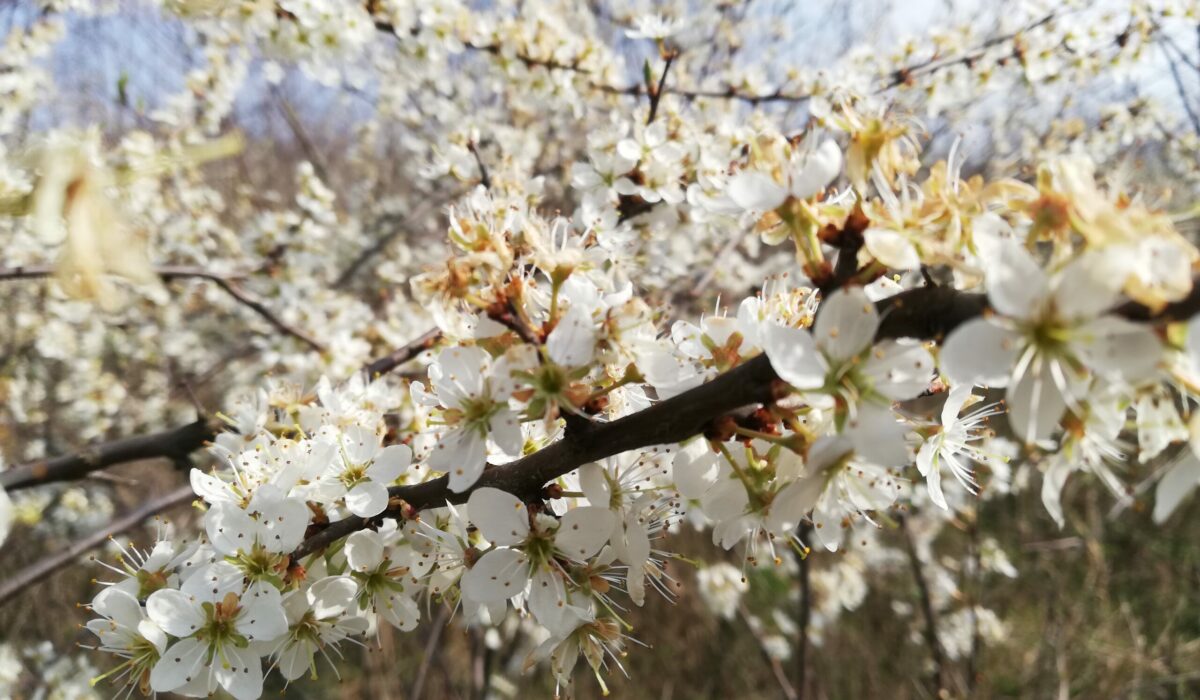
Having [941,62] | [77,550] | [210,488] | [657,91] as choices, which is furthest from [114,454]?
[941,62]

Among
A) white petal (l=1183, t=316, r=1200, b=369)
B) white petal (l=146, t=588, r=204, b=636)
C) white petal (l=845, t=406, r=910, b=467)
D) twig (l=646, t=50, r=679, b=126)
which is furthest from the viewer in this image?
twig (l=646, t=50, r=679, b=126)

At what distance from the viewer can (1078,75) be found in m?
2.86

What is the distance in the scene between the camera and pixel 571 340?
79cm

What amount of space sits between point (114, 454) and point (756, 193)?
183 cm

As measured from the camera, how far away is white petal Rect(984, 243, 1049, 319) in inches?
24.3

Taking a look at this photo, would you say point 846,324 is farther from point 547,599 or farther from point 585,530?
point 547,599

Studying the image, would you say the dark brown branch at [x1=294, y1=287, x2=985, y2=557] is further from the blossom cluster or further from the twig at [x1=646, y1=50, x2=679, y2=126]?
the twig at [x1=646, y1=50, x2=679, y2=126]

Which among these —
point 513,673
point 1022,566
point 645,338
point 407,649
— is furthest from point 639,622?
point 645,338

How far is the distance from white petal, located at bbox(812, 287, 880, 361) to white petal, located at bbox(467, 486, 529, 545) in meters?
0.42

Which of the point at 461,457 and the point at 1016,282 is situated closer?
the point at 1016,282

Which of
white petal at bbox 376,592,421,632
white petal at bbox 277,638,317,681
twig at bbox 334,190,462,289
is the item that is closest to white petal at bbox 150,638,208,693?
white petal at bbox 277,638,317,681

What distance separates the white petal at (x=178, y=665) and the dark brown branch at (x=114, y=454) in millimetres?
937

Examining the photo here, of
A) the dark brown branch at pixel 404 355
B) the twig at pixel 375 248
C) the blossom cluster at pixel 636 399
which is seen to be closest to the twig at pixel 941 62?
the blossom cluster at pixel 636 399

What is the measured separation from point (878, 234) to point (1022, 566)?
23.2 ft
